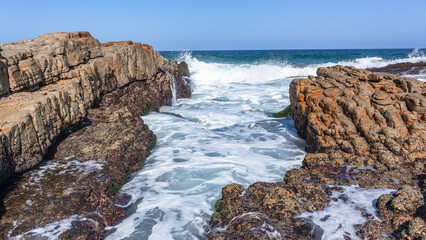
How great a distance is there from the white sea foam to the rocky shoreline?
12.6 ft

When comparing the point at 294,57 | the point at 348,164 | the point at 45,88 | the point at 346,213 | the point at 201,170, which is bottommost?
the point at 201,170

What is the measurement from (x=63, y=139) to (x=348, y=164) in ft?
24.1

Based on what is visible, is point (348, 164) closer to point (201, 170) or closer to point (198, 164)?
point (201, 170)

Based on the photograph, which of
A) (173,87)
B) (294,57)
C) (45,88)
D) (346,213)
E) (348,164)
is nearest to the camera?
(346,213)

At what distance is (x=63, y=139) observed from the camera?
25.6ft

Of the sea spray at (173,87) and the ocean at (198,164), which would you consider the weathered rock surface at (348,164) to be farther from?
the sea spray at (173,87)

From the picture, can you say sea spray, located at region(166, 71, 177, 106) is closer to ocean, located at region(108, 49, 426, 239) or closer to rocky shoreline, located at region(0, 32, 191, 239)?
ocean, located at region(108, 49, 426, 239)

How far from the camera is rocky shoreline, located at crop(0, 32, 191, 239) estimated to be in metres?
5.22

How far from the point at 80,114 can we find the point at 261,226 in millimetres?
5814

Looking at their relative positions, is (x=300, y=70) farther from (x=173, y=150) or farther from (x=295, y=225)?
(x=295, y=225)

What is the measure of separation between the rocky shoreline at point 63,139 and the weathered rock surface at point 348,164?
8.72 feet

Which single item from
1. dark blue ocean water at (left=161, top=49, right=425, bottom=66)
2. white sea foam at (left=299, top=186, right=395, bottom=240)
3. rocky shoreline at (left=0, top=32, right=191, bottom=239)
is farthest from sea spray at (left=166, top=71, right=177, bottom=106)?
dark blue ocean water at (left=161, top=49, right=425, bottom=66)

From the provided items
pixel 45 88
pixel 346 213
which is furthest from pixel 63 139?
pixel 346 213

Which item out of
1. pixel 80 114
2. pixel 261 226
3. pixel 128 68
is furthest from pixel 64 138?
pixel 261 226
